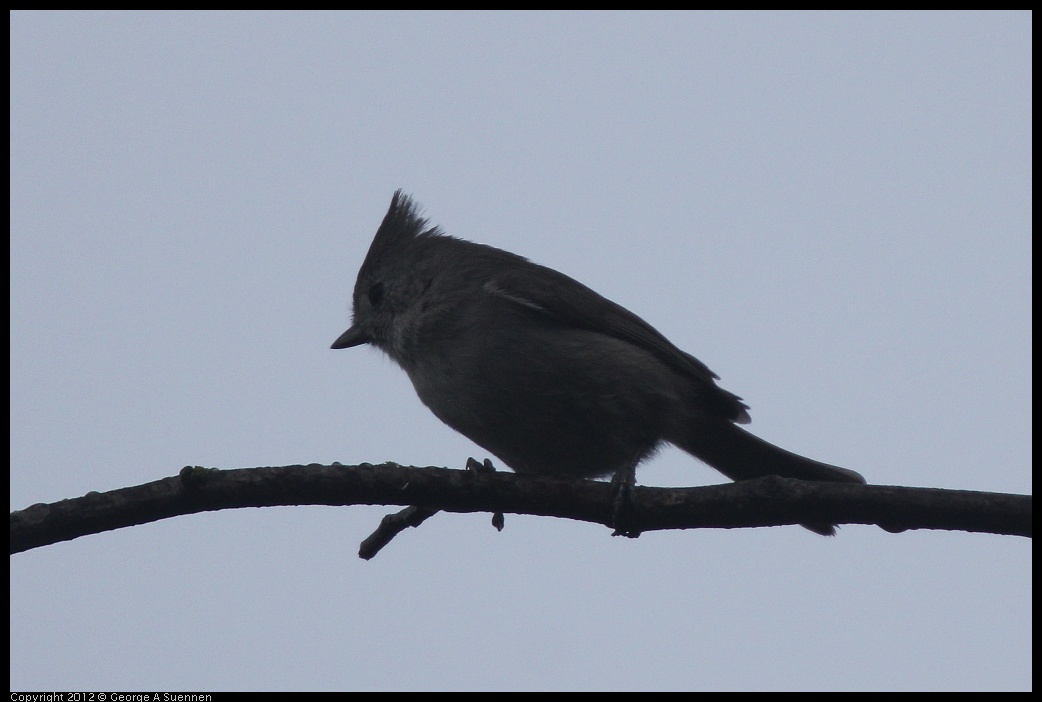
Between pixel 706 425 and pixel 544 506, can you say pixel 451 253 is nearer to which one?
pixel 706 425

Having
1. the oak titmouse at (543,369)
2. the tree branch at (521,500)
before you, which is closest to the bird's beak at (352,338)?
the oak titmouse at (543,369)

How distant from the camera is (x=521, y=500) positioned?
149 inches

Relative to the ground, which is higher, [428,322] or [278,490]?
[428,322]

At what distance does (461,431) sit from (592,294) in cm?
136

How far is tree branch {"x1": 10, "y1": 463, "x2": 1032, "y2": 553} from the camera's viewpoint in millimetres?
3311

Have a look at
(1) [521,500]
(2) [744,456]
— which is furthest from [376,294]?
(1) [521,500]

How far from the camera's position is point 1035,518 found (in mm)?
3564

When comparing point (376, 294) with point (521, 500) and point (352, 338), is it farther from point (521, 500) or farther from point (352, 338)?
point (521, 500)

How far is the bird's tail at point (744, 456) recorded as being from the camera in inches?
214

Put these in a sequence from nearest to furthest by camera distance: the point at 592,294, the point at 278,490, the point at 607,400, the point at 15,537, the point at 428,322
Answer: the point at 15,537
the point at 278,490
the point at 607,400
the point at 428,322
the point at 592,294

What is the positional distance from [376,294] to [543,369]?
1610 millimetres

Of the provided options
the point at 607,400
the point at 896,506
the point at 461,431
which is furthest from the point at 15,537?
the point at 896,506

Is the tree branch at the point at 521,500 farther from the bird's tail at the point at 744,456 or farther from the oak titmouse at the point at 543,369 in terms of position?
the bird's tail at the point at 744,456

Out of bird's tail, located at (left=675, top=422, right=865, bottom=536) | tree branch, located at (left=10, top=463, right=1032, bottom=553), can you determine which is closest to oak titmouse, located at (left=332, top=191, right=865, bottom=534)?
bird's tail, located at (left=675, top=422, right=865, bottom=536)
